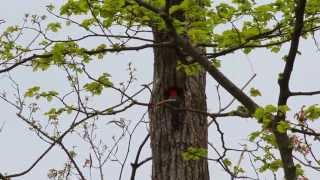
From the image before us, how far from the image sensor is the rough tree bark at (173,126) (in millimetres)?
4465

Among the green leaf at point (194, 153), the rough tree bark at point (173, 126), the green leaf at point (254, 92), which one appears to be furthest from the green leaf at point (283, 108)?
the rough tree bark at point (173, 126)

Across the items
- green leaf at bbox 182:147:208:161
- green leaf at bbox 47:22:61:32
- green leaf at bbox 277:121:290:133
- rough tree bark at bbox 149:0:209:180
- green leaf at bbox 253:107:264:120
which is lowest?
green leaf at bbox 277:121:290:133

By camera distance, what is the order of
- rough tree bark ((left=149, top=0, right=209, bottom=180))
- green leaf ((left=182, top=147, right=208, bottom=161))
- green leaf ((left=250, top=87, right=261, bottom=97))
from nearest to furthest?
green leaf ((left=250, top=87, right=261, bottom=97))
green leaf ((left=182, top=147, right=208, bottom=161))
rough tree bark ((left=149, top=0, right=209, bottom=180))

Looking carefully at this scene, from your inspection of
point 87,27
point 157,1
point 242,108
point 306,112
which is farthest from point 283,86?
point 87,27

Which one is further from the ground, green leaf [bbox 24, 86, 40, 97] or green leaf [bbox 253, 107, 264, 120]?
green leaf [bbox 24, 86, 40, 97]

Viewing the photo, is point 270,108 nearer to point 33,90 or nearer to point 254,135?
point 254,135

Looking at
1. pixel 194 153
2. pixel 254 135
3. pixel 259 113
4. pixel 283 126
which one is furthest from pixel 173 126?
pixel 283 126

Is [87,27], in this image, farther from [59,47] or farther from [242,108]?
[242,108]

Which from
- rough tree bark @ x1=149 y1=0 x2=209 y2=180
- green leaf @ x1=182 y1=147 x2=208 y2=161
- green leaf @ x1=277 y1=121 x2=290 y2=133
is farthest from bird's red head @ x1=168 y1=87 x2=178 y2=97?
green leaf @ x1=277 y1=121 x2=290 y2=133

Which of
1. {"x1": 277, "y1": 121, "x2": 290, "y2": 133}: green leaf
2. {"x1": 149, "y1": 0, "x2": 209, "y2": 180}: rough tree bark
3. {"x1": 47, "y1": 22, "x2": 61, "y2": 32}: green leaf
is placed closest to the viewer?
{"x1": 277, "y1": 121, "x2": 290, "y2": 133}: green leaf

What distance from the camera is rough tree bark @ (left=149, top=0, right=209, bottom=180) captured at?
446cm

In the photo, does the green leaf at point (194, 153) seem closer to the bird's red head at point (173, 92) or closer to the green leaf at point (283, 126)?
the bird's red head at point (173, 92)

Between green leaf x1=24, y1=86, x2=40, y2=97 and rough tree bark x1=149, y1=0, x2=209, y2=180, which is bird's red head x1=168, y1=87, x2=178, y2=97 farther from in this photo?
green leaf x1=24, y1=86, x2=40, y2=97

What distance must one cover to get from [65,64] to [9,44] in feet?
1.96
